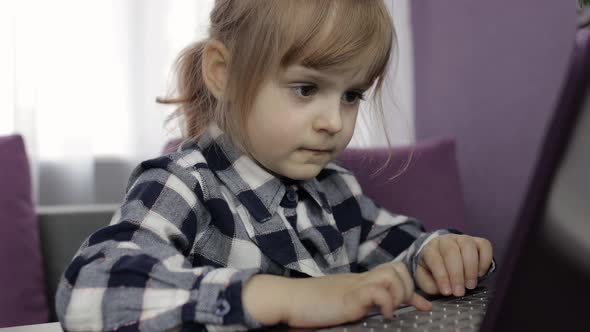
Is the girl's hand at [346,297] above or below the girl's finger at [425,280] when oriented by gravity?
above

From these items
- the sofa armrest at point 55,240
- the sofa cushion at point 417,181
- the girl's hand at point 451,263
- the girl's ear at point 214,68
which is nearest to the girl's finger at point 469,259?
the girl's hand at point 451,263

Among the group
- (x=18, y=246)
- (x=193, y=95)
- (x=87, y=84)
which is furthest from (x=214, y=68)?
(x=87, y=84)

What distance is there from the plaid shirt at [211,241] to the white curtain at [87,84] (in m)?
0.76

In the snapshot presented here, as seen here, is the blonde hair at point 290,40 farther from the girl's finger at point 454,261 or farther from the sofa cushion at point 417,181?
the sofa cushion at point 417,181

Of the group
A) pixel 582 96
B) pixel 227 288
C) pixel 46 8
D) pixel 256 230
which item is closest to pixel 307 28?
pixel 256 230

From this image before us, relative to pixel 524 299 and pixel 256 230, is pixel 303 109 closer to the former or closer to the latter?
pixel 256 230

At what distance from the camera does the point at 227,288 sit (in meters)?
0.54

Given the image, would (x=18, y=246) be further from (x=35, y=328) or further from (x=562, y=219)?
(x=562, y=219)

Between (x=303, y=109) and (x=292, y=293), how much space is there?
1.08ft

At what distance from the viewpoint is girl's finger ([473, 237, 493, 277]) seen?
2.57 ft

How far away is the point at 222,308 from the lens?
20.6 inches

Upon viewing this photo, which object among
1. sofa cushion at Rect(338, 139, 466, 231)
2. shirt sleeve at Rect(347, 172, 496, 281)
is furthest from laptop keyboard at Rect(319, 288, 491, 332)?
sofa cushion at Rect(338, 139, 466, 231)

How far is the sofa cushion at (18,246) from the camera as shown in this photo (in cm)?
130

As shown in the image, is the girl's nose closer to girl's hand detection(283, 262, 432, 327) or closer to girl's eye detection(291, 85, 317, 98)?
girl's eye detection(291, 85, 317, 98)
